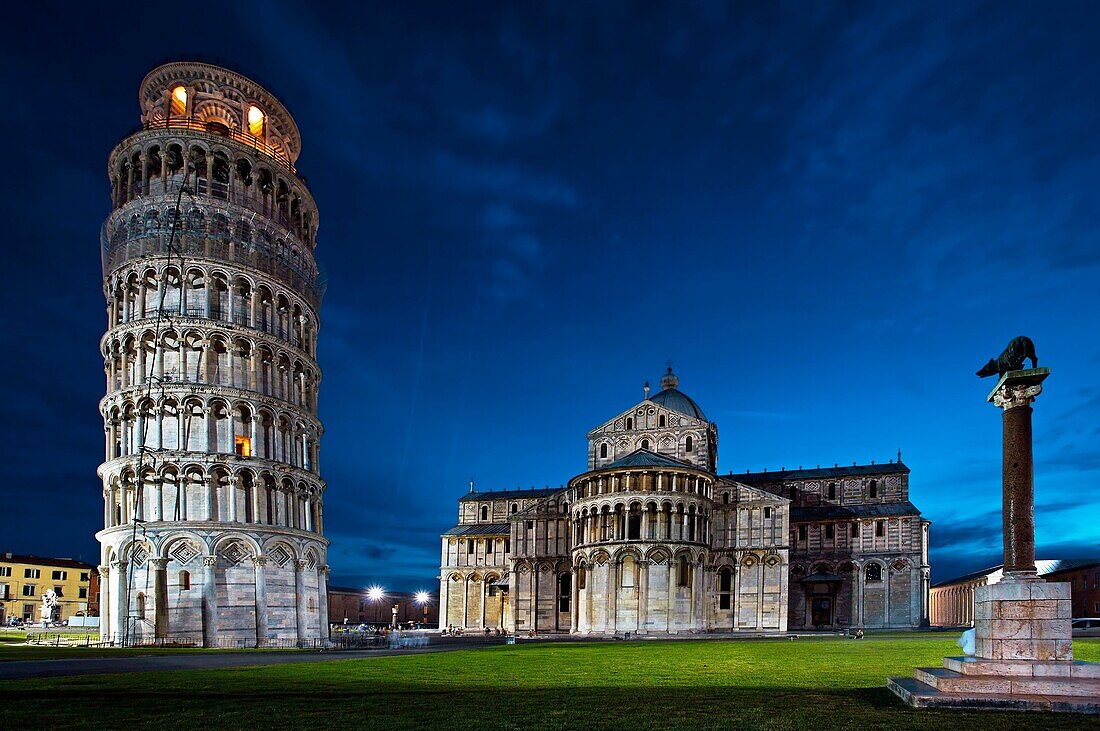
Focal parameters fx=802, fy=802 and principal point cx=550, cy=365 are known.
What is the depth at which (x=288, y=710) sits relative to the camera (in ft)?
46.3

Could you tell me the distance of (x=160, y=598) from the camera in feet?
147

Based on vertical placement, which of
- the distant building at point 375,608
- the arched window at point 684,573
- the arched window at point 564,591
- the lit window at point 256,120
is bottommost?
the distant building at point 375,608

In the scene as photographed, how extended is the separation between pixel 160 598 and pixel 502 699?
3668 centimetres

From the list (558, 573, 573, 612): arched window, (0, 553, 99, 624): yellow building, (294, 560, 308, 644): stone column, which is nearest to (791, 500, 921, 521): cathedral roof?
(558, 573, 573, 612): arched window

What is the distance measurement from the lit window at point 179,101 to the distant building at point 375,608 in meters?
79.5

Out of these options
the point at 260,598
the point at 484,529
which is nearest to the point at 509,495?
the point at 484,529

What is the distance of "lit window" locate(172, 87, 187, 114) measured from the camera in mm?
55719

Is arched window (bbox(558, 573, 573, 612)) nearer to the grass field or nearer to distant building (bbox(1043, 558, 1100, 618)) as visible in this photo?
distant building (bbox(1043, 558, 1100, 618))

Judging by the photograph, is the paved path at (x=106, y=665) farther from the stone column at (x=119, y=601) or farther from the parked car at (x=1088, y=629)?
the parked car at (x=1088, y=629)

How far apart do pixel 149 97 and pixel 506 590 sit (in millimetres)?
58255

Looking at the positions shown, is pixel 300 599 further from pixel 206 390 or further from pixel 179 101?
pixel 179 101

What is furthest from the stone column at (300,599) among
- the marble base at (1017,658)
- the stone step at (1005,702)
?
the stone step at (1005,702)

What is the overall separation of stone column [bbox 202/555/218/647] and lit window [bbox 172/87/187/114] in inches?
1220

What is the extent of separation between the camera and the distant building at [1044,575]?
90.4 meters
